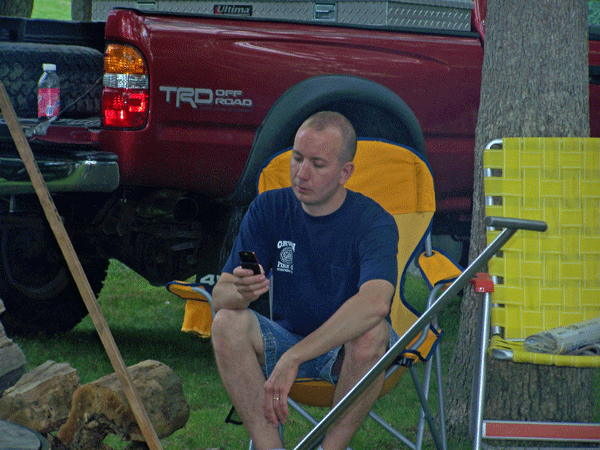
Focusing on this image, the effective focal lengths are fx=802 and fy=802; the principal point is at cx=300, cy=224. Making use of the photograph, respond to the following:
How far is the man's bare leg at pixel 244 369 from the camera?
97.5 inches

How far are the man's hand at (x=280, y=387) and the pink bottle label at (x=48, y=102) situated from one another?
2112 mm

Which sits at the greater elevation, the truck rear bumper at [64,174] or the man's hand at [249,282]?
the truck rear bumper at [64,174]

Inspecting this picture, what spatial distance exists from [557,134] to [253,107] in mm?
1420

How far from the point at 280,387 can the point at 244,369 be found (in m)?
0.17

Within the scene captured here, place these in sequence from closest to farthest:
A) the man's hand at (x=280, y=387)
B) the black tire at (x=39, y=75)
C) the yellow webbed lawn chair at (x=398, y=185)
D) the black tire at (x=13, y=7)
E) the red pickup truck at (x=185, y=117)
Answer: the man's hand at (x=280, y=387), the yellow webbed lawn chair at (x=398, y=185), the red pickup truck at (x=185, y=117), the black tire at (x=39, y=75), the black tire at (x=13, y=7)

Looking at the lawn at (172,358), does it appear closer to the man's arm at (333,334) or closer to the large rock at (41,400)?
the large rock at (41,400)

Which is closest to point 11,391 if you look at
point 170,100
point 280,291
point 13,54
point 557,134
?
point 280,291

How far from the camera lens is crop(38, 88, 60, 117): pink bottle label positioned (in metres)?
3.90

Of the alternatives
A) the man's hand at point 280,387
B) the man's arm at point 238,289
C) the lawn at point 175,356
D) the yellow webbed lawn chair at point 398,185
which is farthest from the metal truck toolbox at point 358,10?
the man's hand at point 280,387

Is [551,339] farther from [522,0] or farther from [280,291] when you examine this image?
[522,0]

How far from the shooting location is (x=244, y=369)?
2512 mm

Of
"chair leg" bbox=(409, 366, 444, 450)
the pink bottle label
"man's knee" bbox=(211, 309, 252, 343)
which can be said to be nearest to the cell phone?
"man's knee" bbox=(211, 309, 252, 343)

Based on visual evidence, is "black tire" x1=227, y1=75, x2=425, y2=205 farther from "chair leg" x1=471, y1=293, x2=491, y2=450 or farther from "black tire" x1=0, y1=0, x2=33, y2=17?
"black tire" x1=0, y1=0, x2=33, y2=17

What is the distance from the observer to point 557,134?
3150 mm
